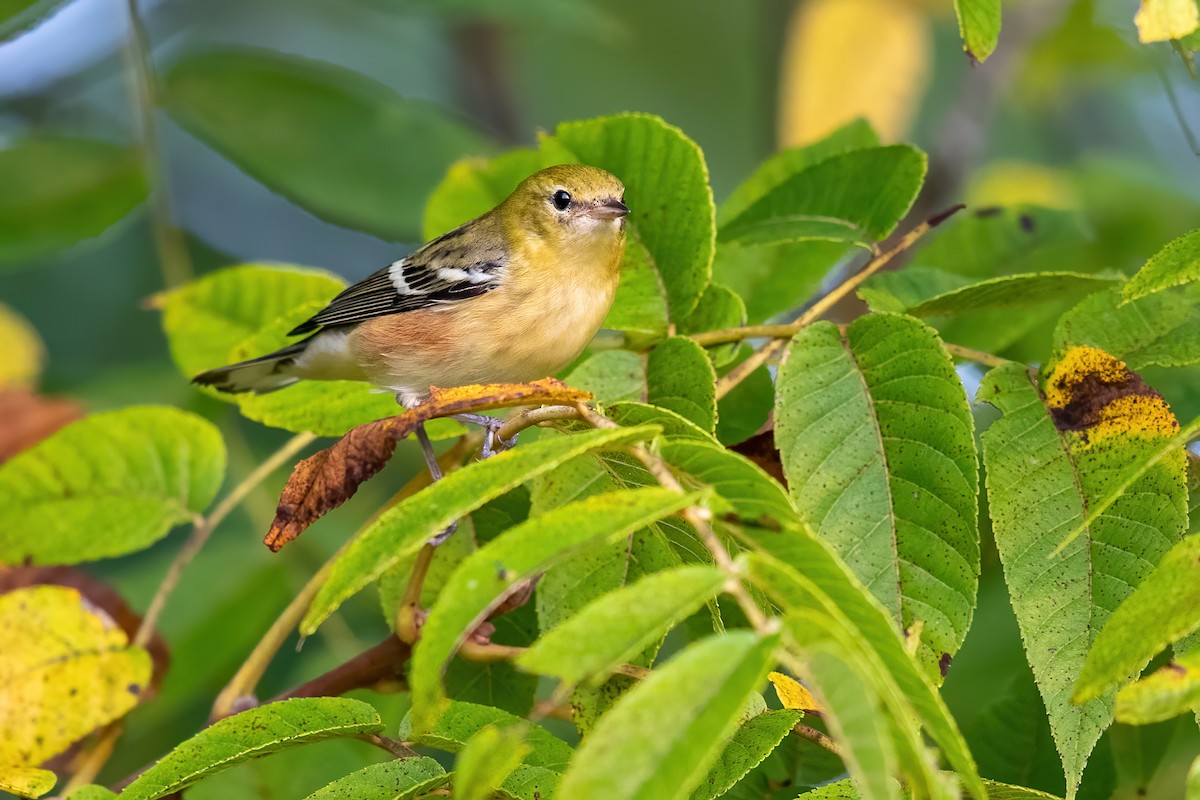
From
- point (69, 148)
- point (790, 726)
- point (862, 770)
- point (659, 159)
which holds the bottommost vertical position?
point (790, 726)

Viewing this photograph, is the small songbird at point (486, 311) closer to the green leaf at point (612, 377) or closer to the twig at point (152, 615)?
the twig at point (152, 615)

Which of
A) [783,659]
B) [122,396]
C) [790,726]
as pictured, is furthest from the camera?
[122,396]

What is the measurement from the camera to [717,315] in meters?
2.35

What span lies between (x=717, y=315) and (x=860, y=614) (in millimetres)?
1130

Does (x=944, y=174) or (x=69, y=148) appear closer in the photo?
(x=69, y=148)

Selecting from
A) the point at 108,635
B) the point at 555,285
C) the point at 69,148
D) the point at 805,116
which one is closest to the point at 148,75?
the point at 69,148

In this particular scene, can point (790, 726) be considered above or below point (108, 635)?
below

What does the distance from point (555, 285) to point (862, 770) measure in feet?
6.57

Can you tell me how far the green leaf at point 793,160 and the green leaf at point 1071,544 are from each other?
109cm

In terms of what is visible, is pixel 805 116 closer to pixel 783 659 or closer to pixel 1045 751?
pixel 1045 751

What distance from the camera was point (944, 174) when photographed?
5008 mm

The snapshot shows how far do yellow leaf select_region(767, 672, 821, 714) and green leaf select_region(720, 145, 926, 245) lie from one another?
0.87 metres

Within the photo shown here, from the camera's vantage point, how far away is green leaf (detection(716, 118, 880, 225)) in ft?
9.34

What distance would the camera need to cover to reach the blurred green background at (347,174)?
2883 mm
